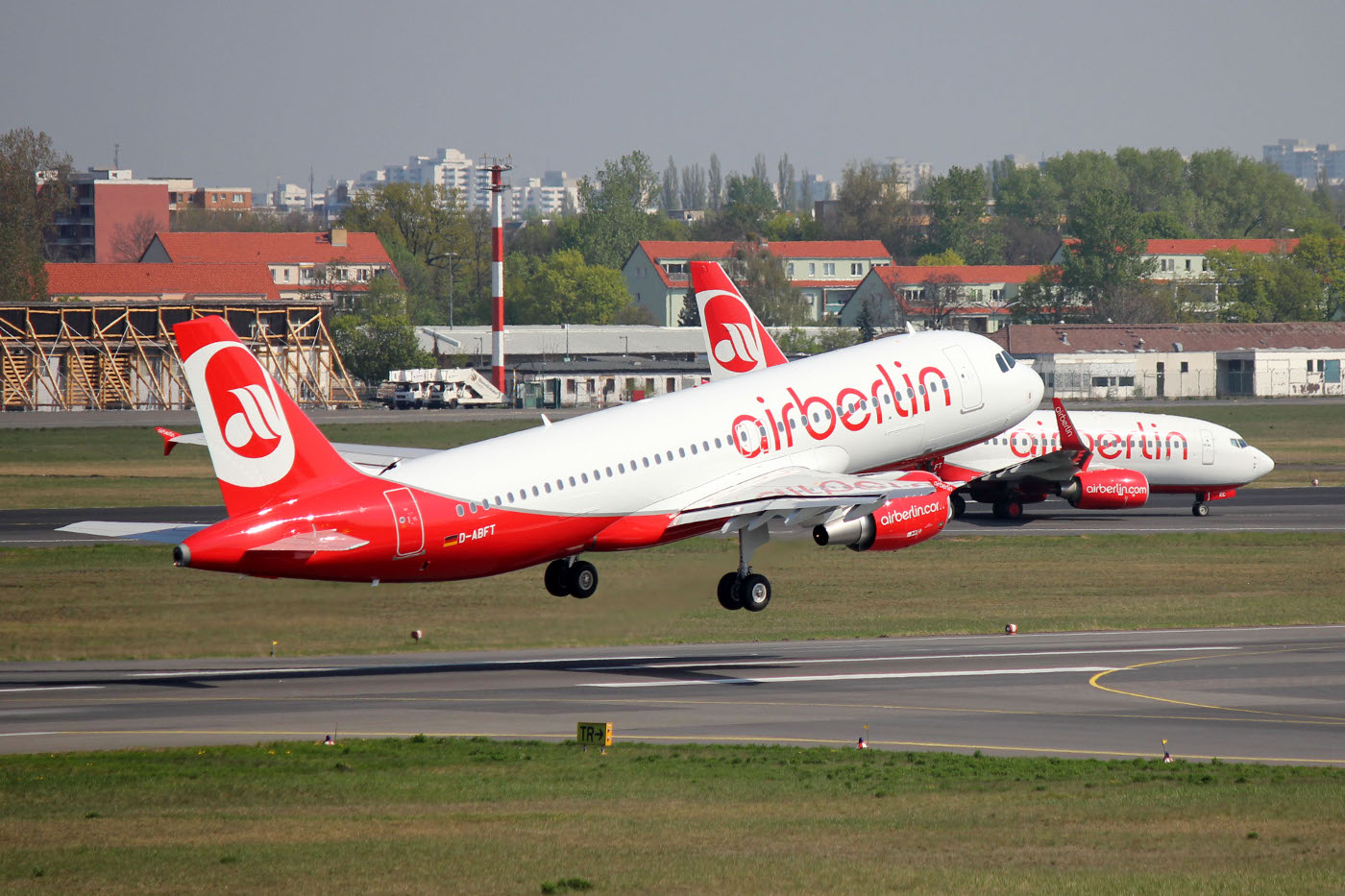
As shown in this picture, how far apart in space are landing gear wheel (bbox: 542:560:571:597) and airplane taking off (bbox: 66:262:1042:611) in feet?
0.14

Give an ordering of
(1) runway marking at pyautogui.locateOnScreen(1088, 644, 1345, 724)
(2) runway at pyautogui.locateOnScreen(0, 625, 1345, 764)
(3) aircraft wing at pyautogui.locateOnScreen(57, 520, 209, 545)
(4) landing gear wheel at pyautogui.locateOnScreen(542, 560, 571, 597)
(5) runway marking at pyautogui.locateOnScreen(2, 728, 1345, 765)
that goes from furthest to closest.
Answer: (4) landing gear wheel at pyautogui.locateOnScreen(542, 560, 571, 597) < (1) runway marking at pyautogui.locateOnScreen(1088, 644, 1345, 724) < (3) aircraft wing at pyautogui.locateOnScreen(57, 520, 209, 545) < (2) runway at pyautogui.locateOnScreen(0, 625, 1345, 764) < (5) runway marking at pyautogui.locateOnScreen(2, 728, 1345, 765)

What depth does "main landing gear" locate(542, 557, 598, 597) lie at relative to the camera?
47.3 metres

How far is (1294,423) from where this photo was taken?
145875 millimetres

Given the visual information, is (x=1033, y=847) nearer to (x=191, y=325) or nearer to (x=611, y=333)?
(x=191, y=325)

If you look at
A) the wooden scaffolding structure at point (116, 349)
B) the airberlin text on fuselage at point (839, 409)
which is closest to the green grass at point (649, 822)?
the airberlin text on fuselage at point (839, 409)

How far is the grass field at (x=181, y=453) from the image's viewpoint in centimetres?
9594

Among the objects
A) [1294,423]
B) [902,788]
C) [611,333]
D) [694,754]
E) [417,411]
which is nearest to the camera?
[902,788]

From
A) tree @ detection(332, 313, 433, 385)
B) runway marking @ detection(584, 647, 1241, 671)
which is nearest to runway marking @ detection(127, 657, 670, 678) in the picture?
runway marking @ detection(584, 647, 1241, 671)

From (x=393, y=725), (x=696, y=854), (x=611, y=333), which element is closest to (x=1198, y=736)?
(x=696, y=854)

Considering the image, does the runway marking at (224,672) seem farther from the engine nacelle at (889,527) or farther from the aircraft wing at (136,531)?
the engine nacelle at (889,527)

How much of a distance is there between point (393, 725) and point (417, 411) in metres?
124

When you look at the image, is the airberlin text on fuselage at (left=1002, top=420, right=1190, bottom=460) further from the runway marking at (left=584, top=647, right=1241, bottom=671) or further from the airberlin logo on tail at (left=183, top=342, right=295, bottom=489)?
the airberlin logo on tail at (left=183, top=342, right=295, bottom=489)

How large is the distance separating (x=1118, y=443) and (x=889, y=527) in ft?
146

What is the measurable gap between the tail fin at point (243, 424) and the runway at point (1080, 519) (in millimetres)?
39567
